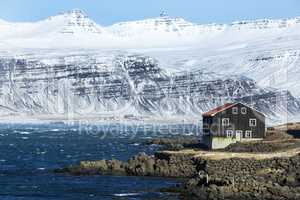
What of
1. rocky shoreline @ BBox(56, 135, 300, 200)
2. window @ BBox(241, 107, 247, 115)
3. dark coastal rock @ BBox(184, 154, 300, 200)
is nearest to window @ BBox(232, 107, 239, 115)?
window @ BBox(241, 107, 247, 115)

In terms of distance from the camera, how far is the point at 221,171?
67.6 metres

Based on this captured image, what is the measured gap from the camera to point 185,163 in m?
72.2

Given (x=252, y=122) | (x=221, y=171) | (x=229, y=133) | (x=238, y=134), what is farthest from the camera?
(x=252, y=122)

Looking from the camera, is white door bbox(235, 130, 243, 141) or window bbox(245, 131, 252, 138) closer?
white door bbox(235, 130, 243, 141)

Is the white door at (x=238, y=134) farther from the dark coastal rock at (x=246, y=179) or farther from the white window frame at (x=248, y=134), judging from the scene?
the dark coastal rock at (x=246, y=179)

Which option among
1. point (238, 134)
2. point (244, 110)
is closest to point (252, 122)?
point (244, 110)

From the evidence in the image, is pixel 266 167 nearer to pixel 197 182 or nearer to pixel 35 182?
pixel 197 182

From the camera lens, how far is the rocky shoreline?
56.0m

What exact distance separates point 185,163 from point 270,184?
49.6 feet

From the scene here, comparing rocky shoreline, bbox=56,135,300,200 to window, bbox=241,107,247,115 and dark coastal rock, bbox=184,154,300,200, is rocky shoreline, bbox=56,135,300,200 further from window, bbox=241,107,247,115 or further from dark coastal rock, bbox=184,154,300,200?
window, bbox=241,107,247,115

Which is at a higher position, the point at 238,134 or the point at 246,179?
the point at 238,134

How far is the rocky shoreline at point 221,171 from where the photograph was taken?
56.0 meters

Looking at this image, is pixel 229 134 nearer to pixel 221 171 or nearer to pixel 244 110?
pixel 244 110

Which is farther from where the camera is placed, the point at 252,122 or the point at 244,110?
the point at 244,110
